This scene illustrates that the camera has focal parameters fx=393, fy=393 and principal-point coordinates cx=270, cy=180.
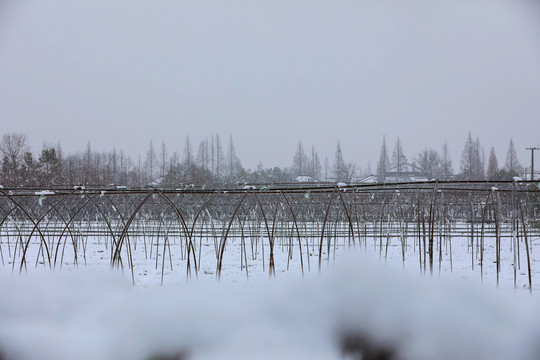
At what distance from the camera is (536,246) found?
1636 centimetres

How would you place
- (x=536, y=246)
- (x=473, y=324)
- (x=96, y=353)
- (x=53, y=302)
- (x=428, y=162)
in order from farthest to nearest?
(x=428, y=162) → (x=536, y=246) → (x=53, y=302) → (x=473, y=324) → (x=96, y=353)

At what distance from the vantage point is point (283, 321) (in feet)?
13.0

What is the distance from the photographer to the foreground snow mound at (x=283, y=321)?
11.2ft

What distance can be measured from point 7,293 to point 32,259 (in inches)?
408

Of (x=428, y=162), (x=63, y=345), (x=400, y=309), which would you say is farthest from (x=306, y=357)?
(x=428, y=162)

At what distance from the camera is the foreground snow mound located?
3.42 m

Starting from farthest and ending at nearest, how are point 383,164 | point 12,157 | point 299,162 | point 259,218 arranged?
point 299,162
point 383,164
point 12,157
point 259,218

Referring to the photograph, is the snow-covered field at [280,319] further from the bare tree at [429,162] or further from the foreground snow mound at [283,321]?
the bare tree at [429,162]

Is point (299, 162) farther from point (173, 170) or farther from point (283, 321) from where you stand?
point (283, 321)

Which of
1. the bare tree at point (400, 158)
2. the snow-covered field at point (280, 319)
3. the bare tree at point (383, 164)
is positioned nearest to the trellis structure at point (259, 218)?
the snow-covered field at point (280, 319)

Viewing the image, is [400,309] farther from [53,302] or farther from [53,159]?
[53,159]

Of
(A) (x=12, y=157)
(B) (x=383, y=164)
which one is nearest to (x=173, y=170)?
(A) (x=12, y=157)

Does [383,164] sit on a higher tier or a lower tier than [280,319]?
higher

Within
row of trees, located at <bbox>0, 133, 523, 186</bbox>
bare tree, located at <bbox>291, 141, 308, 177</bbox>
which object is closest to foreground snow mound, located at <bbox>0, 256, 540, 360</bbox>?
row of trees, located at <bbox>0, 133, 523, 186</bbox>
